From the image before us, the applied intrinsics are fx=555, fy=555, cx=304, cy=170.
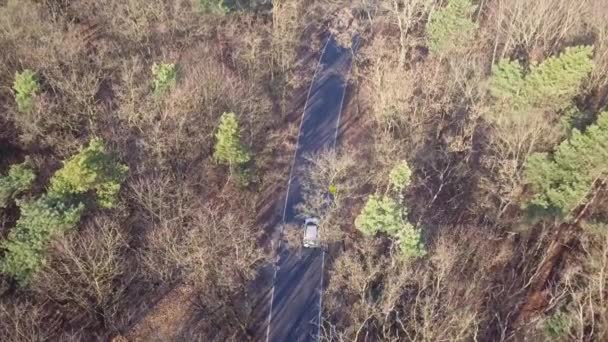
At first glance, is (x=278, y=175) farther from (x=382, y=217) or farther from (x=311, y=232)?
(x=382, y=217)

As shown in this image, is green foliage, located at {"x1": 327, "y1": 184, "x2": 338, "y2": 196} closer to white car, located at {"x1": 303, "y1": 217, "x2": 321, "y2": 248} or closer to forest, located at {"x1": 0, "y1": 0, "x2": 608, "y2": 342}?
forest, located at {"x1": 0, "y1": 0, "x2": 608, "y2": 342}

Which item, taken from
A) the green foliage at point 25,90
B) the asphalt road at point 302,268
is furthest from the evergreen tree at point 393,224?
the green foliage at point 25,90

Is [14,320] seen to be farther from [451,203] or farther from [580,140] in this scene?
[580,140]

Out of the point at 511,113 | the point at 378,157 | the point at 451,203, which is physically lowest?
the point at 451,203

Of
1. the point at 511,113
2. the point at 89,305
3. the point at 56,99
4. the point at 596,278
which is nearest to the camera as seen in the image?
the point at 596,278

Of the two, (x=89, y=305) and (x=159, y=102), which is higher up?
(x=159, y=102)

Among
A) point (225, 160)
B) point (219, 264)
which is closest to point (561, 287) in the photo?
point (219, 264)

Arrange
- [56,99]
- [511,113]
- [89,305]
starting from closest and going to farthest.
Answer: [89,305] < [511,113] < [56,99]
